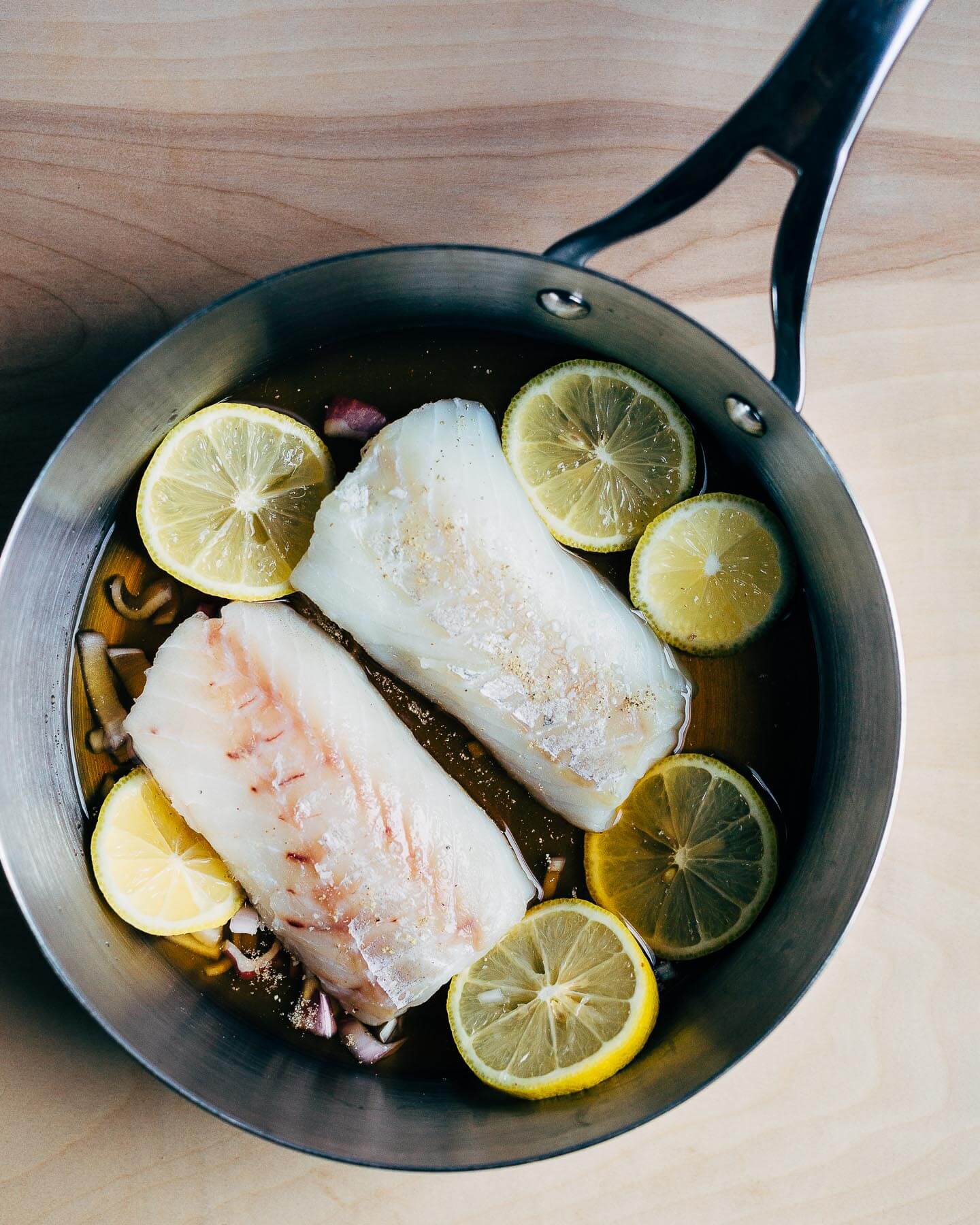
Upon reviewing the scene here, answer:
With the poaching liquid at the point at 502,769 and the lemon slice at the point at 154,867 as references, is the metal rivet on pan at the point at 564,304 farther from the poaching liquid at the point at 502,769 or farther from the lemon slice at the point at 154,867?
the lemon slice at the point at 154,867

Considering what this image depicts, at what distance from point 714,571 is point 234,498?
2.57 ft

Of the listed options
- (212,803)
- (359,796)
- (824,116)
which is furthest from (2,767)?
(824,116)

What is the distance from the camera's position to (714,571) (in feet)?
5.09

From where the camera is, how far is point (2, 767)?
1.47 metres

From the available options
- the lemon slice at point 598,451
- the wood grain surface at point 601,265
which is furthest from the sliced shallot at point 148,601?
the lemon slice at point 598,451

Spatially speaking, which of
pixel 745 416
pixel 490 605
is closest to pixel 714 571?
pixel 745 416

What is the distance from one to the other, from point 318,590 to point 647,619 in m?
0.54

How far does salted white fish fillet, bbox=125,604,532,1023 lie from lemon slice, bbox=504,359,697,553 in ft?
1.56

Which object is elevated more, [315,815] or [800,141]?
[800,141]

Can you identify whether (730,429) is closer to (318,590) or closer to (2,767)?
(318,590)

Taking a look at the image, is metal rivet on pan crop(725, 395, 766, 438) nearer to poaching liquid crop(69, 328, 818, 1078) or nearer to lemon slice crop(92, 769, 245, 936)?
poaching liquid crop(69, 328, 818, 1078)

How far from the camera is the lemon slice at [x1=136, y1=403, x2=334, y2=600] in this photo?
1.54 meters

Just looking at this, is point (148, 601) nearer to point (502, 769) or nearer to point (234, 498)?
point (234, 498)

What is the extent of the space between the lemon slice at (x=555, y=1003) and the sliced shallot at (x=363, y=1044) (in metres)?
0.14
